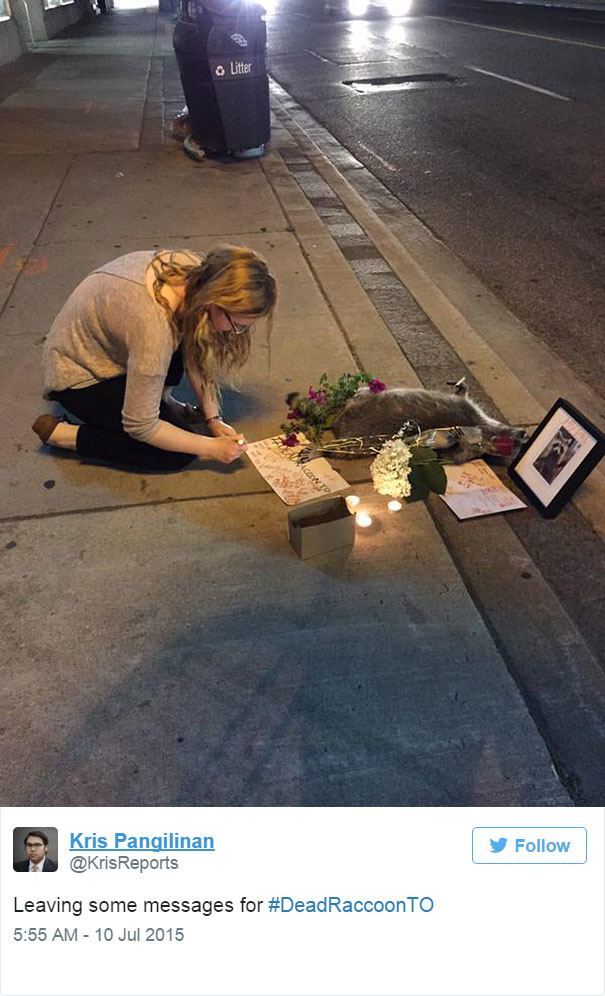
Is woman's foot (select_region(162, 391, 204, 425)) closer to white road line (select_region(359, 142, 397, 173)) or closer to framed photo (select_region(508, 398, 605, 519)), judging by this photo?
framed photo (select_region(508, 398, 605, 519))

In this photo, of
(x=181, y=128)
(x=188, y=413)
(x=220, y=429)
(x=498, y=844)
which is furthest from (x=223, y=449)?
(x=181, y=128)

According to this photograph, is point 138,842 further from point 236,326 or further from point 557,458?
point 557,458

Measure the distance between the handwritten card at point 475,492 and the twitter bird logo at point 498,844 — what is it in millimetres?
1569

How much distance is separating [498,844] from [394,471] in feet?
5.08

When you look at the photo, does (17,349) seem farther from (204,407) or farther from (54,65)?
(54,65)

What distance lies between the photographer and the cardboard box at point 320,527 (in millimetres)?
2467

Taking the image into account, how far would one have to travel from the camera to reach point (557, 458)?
9.01ft

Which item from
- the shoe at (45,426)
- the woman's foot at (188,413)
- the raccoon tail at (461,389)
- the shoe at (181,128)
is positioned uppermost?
the shoe at (181,128)

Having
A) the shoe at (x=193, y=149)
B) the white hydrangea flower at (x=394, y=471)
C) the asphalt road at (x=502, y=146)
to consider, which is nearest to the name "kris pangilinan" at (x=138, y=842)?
the white hydrangea flower at (x=394, y=471)

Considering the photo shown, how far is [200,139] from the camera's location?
7.78 m

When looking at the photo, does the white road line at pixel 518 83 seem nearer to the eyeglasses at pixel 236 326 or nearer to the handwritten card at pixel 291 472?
the handwritten card at pixel 291 472

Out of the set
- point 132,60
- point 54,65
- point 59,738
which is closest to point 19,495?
point 59,738

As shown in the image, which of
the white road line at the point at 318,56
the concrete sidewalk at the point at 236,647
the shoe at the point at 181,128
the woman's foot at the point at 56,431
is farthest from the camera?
the white road line at the point at 318,56

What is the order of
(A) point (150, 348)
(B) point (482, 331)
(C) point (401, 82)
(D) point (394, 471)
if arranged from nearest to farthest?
(A) point (150, 348), (D) point (394, 471), (B) point (482, 331), (C) point (401, 82)
